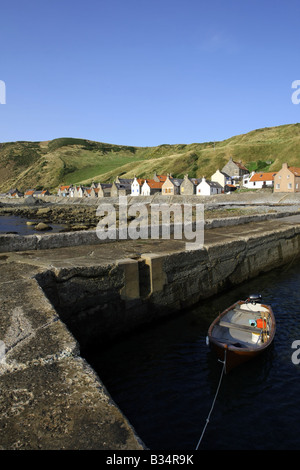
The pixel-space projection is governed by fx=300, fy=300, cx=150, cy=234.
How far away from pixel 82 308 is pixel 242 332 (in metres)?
4.44

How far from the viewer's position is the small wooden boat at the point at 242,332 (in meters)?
7.07

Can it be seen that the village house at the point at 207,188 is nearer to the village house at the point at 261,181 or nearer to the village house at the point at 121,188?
the village house at the point at 261,181

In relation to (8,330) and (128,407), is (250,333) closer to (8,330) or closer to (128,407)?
(128,407)

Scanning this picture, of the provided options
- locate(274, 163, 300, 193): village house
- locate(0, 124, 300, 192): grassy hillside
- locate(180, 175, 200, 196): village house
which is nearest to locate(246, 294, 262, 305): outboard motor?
locate(274, 163, 300, 193): village house

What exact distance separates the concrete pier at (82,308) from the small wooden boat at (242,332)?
2109 millimetres

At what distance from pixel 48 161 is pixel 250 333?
207468mm

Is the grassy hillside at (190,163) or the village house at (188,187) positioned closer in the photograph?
the village house at (188,187)

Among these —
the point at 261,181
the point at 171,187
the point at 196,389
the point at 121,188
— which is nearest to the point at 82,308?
the point at 196,389

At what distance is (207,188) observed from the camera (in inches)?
2835

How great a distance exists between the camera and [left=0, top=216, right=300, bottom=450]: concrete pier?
114 inches

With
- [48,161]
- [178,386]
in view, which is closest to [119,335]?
[178,386]

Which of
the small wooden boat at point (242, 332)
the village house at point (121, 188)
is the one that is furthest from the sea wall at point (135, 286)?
the village house at point (121, 188)

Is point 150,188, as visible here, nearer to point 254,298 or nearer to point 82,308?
point 254,298

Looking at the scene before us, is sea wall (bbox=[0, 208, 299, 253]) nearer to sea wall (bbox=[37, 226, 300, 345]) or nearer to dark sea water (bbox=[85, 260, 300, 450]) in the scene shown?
sea wall (bbox=[37, 226, 300, 345])
